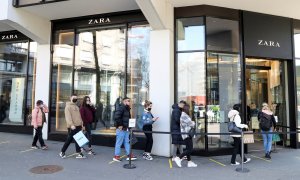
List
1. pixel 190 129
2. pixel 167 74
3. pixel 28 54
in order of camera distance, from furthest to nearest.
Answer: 1. pixel 28 54
2. pixel 167 74
3. pixel 190 129

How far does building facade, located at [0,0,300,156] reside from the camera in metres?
9.34

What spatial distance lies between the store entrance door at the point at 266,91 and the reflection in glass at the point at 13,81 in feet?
32.1

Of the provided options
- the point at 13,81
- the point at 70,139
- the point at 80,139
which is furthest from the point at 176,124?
the point at 13,81

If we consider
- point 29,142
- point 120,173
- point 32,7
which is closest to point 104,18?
point 32,7

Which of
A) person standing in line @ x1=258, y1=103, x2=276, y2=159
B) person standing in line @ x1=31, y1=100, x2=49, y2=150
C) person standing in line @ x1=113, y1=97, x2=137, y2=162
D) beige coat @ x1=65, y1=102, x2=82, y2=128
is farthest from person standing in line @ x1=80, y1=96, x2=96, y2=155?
person standing in line @ x1=258, y1=103, x2=276, y2=159

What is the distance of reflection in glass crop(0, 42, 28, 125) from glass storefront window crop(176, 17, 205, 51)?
747cm

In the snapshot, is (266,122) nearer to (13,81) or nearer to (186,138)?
(186,138)

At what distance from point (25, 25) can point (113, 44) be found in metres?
3.24

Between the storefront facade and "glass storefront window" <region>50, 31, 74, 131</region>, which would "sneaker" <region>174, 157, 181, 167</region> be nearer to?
"glass storefront window" <region>50, 31, 74, 131</region>

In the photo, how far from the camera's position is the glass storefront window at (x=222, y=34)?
9.53 meters

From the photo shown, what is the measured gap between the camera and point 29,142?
10.9 meters

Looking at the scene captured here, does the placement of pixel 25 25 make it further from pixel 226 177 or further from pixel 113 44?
pixel 226 177

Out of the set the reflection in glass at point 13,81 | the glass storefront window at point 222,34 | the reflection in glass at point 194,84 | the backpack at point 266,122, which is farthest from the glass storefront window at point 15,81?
the backpack at point 266,122

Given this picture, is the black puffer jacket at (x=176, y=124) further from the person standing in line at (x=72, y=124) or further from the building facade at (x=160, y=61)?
the person standing in line at (x=72, y=124)
